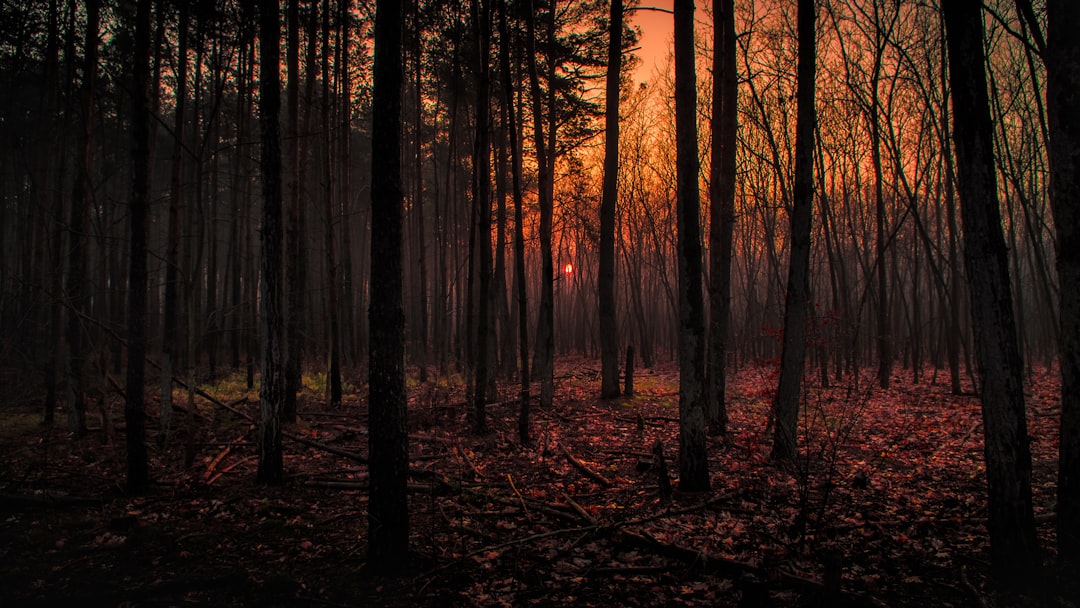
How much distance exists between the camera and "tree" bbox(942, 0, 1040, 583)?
352 centimetres

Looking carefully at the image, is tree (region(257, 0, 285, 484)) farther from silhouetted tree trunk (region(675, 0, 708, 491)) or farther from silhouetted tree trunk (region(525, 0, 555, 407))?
silhouetted tree trunk (region(675, 0, 708, 491))

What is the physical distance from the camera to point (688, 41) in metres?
5.77

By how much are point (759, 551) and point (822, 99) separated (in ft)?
56.1

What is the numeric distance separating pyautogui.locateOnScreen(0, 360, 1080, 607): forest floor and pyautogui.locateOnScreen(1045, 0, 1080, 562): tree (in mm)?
483

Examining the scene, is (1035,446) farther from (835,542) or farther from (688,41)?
(688,41)

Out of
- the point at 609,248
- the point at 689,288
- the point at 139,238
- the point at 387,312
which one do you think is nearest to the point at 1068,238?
the point at 689,288

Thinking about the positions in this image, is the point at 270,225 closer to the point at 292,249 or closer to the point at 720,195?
the point at 292,249

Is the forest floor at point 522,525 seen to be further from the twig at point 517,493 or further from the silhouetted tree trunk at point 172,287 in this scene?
the silhouetted tree trunk at point 172,287

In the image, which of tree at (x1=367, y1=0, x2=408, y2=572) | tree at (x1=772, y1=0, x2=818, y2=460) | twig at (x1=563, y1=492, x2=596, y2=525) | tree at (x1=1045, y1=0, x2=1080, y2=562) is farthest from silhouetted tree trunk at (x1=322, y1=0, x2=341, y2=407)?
tree at (x1=1045, y1=0, x2=1080, y2=562)

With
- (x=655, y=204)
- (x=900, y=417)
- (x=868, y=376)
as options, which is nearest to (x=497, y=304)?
(x=900, y=417)

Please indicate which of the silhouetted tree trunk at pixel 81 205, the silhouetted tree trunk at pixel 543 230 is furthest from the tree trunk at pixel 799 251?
the silhouetted tree trunk at pixel 81 205

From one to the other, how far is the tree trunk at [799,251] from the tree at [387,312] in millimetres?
4930

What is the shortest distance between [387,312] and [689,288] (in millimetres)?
3233

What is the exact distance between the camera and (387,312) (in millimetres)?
3893
